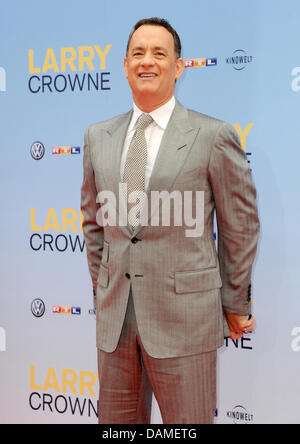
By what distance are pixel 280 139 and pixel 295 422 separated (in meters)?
1.33

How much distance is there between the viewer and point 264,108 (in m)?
2.37

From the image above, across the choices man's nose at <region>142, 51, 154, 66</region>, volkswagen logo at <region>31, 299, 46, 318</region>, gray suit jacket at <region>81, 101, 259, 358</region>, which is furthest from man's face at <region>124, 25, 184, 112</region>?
volkswagen logo at <region>31, 299, 46, 318</region>

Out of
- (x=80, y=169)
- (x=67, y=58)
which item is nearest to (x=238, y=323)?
(x=80, y=169)

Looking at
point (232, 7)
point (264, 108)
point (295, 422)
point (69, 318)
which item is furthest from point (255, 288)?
point (232, 7)

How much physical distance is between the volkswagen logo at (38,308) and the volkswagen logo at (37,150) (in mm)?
788

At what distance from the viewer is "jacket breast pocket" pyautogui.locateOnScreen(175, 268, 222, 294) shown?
1812mm

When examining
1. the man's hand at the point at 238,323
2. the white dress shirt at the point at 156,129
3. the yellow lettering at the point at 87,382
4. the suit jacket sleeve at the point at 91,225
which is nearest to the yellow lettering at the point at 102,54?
the suit jacket sleeve at the point at 91,225

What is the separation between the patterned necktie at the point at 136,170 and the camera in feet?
6.04

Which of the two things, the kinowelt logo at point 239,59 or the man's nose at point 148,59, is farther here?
the kinowelt logo at point 239,59

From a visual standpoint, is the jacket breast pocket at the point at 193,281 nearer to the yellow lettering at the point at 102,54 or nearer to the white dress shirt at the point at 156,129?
the white dress shirt at the point at 156,129

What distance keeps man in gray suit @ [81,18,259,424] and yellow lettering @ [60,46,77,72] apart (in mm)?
859

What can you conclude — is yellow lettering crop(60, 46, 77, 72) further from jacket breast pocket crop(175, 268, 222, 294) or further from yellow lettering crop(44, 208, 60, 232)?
jacket breast pocket crop(175, 268, 222, 294)

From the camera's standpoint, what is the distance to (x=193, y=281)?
182cm
